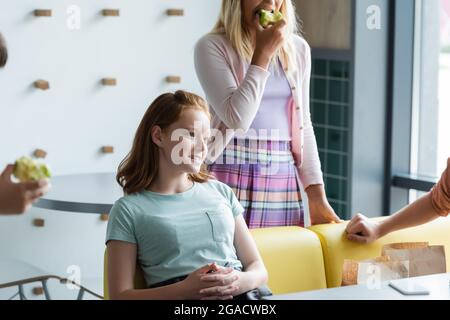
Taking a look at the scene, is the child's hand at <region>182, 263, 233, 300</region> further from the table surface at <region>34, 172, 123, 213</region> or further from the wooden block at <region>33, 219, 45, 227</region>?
the wooden block at <region>33, 219, 45, 227</region>

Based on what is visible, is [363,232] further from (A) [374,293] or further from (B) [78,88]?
(B) [78,88]

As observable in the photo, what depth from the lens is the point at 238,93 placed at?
2.17 m

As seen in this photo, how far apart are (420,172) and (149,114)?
1.93 metres

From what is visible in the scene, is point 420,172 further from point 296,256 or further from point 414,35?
point 296,256

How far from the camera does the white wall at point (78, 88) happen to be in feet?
11.0

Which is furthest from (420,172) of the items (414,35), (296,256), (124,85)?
(296,256)

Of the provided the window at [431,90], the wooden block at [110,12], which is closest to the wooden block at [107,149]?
the wooden block at [110,12]

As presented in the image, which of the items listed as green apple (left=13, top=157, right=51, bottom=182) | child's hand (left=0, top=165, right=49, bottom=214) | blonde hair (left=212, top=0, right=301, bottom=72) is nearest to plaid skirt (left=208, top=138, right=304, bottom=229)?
blonde hair (left=212, top=0, right=301, bottom=72)

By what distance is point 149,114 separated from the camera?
2.04m

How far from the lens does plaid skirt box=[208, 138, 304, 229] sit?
7.59 feet

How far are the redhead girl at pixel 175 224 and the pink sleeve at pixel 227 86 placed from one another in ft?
0.43

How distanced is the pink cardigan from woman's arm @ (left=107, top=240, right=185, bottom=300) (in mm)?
463

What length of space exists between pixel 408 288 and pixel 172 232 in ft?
1.74

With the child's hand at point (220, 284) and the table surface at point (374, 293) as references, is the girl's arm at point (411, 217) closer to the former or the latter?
the table surface at point (374, 293)
